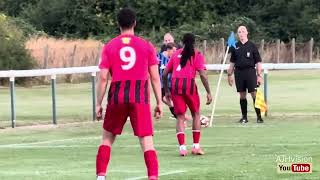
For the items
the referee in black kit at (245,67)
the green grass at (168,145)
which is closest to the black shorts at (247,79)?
the referee in black kit at (245,67)

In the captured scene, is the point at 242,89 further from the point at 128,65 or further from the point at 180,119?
the point at 128,65

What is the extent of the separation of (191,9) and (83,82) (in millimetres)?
27282

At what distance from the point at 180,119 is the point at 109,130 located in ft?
11.5

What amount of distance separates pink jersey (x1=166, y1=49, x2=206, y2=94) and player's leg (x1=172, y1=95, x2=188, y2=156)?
123 millimetres

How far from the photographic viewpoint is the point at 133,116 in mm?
9836

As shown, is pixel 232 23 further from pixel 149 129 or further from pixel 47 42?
pixel 149 129

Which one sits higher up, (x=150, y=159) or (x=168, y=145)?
(x=150, y=159)

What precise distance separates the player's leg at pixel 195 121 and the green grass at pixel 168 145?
0.26m

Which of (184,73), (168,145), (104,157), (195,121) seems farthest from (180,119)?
(104,157)

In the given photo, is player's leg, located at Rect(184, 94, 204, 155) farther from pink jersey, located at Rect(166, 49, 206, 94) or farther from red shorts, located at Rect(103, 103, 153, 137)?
red shorts, located at Rect(103, 103, 153, 137)

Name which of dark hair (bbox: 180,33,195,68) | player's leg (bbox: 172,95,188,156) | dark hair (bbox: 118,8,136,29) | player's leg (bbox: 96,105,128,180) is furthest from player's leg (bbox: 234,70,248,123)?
dark hair (bbox: 118,8,136,29)

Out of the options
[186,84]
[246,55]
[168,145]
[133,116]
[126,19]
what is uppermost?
[126,19]

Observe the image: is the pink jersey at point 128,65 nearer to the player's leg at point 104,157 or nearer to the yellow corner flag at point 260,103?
the player's leg at point 104,157

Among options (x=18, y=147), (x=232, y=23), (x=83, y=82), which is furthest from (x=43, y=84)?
(x=232, y=23)
